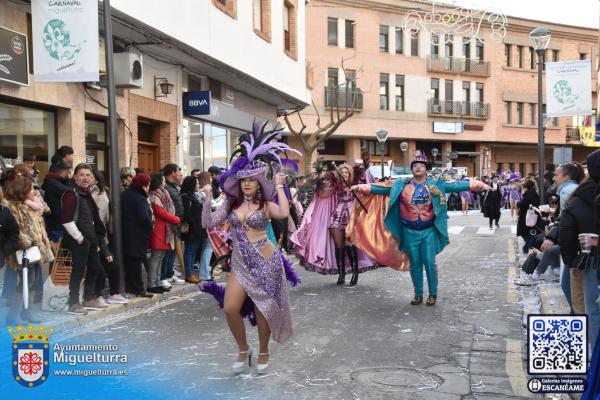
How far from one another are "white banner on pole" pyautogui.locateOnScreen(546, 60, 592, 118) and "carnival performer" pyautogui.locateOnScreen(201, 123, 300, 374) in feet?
30.1

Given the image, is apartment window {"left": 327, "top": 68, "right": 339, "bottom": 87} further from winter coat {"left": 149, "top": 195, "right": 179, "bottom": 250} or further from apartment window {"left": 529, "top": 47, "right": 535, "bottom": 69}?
winter coat {"left": 149, "top": 195, "right": 179, "bottom": 250}

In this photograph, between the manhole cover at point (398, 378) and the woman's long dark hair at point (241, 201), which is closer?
the manhole cover at point (398, 378)

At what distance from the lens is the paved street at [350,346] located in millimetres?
5285

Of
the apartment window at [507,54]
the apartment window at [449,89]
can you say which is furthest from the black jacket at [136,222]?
the apartment window at [507,54]

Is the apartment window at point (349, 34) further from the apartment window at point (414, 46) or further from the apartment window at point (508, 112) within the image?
the apartment window at point (508, 112)

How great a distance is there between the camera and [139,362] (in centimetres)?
607

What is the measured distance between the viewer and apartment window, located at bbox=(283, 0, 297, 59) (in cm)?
2350

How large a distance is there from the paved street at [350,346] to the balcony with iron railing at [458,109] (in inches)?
1402

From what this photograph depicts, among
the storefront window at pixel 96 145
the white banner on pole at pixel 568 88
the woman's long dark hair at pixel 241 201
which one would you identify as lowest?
the woman's long dark hair at pixel 241 201

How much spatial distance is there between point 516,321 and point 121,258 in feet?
17.0

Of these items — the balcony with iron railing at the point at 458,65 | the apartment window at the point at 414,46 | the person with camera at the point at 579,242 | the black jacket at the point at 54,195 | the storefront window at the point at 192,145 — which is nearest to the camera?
the person with camera at the point at 579,242

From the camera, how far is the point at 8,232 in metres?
7.28

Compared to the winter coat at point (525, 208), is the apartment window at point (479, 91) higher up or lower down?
higher up

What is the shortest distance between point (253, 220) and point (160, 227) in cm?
436
